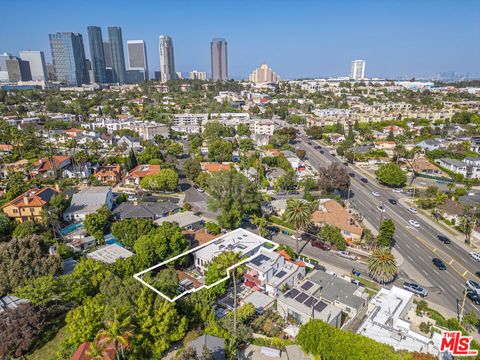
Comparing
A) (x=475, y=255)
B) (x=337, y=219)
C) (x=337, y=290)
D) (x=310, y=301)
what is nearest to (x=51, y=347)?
(x=310, y=301)

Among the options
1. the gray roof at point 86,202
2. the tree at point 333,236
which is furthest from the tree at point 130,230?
the tree at point 333,236

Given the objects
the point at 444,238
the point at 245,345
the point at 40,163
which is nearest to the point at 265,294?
the point at 245,345

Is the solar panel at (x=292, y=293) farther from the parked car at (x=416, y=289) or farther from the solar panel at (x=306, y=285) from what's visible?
the parked car at (x=416, y=289)

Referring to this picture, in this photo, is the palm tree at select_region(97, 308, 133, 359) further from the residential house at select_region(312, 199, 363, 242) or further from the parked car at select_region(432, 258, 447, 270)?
the parked car at select_region(432, 258, 447, 270)

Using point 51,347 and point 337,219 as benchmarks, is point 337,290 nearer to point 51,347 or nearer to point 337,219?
point 337,219

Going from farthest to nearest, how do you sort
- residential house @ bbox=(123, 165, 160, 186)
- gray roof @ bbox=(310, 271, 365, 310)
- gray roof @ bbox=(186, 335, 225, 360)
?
residential house @ bbox=(123, 165, 160, 186)
gray roof @ bbox=(310, 271, 365, 310)
gray roof @ bbox=(186, 335, 225, 360)

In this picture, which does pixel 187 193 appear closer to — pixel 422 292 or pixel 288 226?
pixel 288 226

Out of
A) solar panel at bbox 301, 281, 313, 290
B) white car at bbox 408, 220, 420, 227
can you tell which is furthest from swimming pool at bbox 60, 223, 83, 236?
white car at bbox 408, 220, 420, 227
